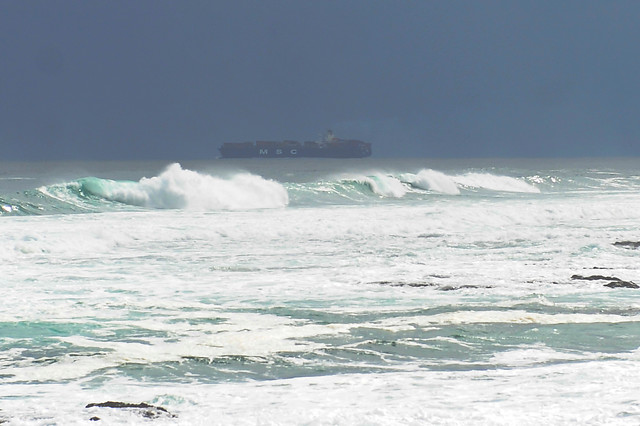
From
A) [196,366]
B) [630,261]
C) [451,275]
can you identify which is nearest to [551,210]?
[630,261]

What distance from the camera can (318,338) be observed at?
9.13 meters

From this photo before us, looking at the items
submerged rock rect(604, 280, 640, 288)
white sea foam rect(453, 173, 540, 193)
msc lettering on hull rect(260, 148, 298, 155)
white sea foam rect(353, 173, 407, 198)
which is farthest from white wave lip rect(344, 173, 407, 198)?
msc lettering on hull rect(260, 148, 298, 155)

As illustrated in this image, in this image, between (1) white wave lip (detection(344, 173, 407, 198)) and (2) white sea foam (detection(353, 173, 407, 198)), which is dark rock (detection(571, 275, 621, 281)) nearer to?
(1) white wave lip (detection(344, 173, 407, 198))

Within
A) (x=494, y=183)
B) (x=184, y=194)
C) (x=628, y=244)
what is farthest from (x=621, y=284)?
(x=494, y=183)

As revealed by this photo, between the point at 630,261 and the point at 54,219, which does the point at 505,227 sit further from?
the point at 54,219

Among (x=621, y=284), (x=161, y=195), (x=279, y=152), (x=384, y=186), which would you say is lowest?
(x=621, y=284)

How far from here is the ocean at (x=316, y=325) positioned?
6582mm

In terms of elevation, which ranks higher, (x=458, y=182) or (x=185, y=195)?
(x=458, y=182)

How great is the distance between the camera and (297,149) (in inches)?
6260

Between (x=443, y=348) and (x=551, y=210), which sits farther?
(x=551, y=210)

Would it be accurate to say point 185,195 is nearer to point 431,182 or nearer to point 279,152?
point 431,182

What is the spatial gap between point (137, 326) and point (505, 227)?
16.3 meters

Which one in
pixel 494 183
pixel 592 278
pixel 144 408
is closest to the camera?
pixel 144 408

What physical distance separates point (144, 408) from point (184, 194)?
1058 inches
